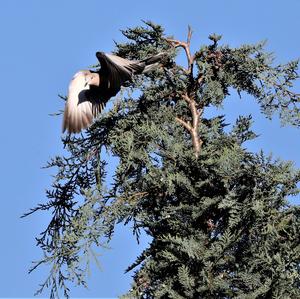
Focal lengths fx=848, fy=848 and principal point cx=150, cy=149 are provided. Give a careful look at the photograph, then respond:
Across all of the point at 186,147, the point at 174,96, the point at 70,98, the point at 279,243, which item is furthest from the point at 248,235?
the point at 70,98

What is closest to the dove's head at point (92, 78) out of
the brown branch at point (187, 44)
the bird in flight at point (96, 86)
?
the bird in flight at point (96, 86)

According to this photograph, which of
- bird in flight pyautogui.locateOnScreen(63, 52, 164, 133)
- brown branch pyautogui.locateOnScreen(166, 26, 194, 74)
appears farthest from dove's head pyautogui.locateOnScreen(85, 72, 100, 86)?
brown branch pyautogui.locateOnScreen(166, 26, 194, 74)

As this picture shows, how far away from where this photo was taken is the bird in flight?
10.2m

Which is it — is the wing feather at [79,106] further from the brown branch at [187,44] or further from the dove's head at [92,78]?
the brown branch at [187,44]

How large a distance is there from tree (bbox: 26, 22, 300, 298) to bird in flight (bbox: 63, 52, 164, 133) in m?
0.19

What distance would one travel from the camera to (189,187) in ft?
29.7

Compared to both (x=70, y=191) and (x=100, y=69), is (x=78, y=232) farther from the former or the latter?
(x=100, y=69)

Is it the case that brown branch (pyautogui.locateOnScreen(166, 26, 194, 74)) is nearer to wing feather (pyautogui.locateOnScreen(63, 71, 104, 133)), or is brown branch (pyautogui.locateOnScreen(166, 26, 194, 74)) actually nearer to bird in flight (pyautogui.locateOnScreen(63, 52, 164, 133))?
bird in flight (pyautogui.locateOnScreen(63, 52, 164, 133))

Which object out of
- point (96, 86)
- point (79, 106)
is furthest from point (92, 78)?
point (79, 106)

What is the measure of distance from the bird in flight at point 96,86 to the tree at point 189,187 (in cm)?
19

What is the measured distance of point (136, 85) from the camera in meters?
10.6

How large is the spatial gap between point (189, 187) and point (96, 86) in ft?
7.76

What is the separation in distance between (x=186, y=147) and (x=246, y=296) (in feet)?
6.94

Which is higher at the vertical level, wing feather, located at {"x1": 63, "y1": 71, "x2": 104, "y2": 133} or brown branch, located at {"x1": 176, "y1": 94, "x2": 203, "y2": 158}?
wing feather, located at {"x1": 63, "y1": 71, "x2": 104, "y2": 133}
